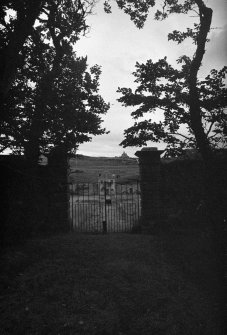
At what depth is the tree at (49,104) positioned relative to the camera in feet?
24.9

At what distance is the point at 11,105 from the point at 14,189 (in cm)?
277

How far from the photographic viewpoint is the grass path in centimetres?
423

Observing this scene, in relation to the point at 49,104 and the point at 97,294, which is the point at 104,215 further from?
the point at 97,294

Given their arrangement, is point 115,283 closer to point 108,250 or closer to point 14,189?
point 108,250

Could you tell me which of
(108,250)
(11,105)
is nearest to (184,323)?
(108,250)

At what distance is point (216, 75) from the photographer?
8406 mm

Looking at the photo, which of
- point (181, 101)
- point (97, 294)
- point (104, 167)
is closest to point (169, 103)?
point (181, 101)

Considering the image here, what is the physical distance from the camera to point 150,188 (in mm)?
9703

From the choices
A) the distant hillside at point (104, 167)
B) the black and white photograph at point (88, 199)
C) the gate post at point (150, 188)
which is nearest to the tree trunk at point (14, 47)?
the black and white photograph at point (88, 199)

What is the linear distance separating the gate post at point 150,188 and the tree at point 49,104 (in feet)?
6.91

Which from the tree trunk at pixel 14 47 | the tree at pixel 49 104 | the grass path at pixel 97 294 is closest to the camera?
the grass path at pixel 97 294

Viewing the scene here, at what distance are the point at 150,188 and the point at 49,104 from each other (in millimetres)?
4399

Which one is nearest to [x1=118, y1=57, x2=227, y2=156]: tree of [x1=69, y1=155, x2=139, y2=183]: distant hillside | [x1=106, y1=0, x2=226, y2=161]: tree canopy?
[x1=106, y1=0, x2=226, y2=161]: tree canopy

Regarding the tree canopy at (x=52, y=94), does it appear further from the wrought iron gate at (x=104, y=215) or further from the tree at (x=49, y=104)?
the wrought iron gate at (x=104, y=215)
